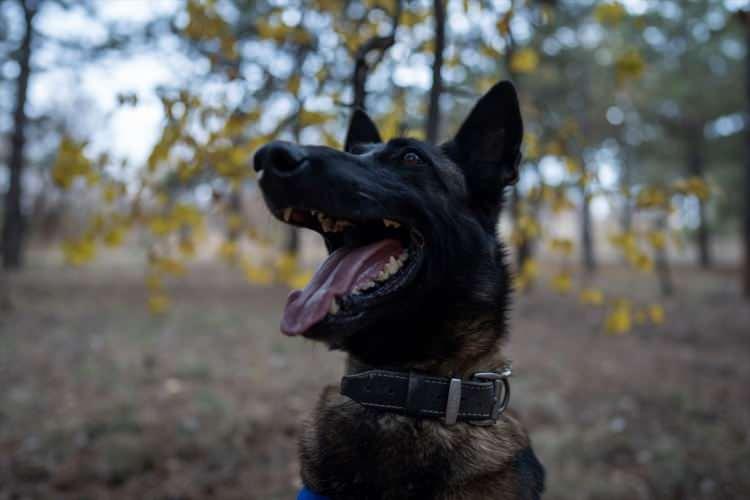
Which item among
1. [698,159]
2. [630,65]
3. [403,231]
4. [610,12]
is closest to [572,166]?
[630,65]

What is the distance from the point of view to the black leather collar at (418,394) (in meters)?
2.11

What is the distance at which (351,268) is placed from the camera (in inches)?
85.1

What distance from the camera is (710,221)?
1012 inches

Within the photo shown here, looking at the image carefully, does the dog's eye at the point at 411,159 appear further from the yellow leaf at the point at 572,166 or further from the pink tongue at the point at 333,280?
the yellow leaf at the point at 572,166

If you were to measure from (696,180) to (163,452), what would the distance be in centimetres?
439

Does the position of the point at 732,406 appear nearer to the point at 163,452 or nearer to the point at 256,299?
the point at 163,452

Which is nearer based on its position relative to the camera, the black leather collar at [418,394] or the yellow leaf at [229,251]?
the black leather collar at [418,394]

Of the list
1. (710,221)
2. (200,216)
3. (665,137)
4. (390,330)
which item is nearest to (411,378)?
(390,330)

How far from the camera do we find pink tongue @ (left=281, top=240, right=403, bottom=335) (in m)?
1.98

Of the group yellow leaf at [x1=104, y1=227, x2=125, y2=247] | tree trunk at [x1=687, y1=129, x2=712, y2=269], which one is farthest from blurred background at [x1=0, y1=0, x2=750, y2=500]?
tree trunk at [x1=687, y1=129, x2=712, y2=269]

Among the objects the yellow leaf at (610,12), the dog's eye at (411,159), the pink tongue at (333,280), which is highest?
the yellow leaf at (610,12)

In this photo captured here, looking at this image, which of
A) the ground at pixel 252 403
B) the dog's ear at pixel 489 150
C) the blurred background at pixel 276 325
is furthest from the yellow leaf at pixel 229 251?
the dog's ear at pixel 489 150

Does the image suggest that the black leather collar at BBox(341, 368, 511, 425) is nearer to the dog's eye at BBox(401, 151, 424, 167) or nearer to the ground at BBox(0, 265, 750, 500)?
the dog's eye at BBox(401, 151, 424, 167)

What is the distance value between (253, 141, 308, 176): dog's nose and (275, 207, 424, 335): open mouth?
6.6 inches
